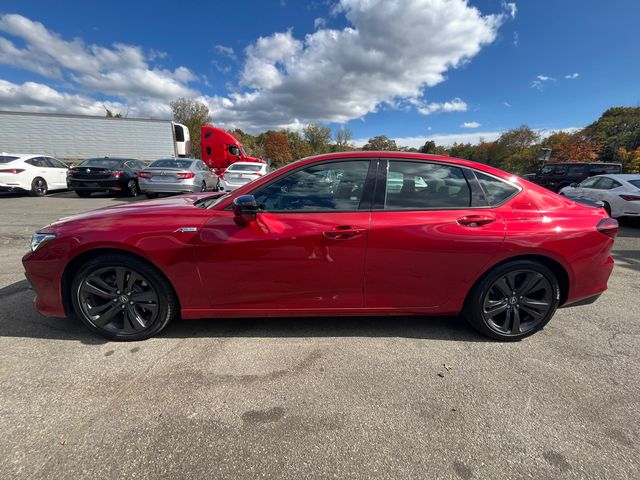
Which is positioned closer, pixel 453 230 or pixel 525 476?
pixel 525 476

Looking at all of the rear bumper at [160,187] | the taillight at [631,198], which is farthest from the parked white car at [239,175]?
the taillight at [631,198]

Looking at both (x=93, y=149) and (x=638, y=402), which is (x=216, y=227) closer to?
(x=638, y=402)

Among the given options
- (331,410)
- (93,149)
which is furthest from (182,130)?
(331,410)

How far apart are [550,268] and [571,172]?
1367 centimetres

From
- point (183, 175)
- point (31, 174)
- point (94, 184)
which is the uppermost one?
point (31, 174)

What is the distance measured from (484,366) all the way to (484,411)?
0.48m

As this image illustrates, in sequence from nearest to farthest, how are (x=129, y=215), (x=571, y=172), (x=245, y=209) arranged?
1. (x=245, y=209)
2. (x=129, y=215)
3. (x=571, y=172)

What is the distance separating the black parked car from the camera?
10.3 m

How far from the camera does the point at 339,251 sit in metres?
2.29

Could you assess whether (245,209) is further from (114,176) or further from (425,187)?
(114,176)

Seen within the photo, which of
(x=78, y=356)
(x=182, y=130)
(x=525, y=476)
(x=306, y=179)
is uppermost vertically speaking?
(x=182, y=130)

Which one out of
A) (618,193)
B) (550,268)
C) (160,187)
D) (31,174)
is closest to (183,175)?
(160,187)

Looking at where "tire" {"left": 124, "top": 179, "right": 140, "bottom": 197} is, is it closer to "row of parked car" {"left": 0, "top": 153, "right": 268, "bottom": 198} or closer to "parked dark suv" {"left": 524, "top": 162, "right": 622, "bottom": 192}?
"row of parked car" {"left": 0, "top": 153, "right": 268, "bottom": 198}

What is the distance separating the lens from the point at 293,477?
1.45 metres
